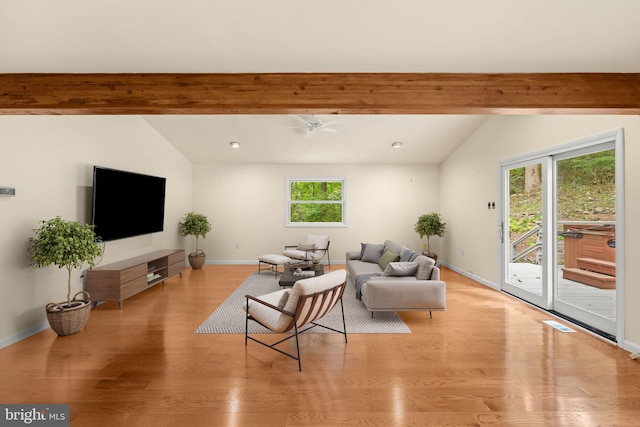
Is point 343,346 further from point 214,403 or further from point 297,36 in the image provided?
point 297,36

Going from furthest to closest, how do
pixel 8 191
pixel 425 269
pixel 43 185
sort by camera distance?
pixel 425 269 < pixel 43 185 < pixel 8 191

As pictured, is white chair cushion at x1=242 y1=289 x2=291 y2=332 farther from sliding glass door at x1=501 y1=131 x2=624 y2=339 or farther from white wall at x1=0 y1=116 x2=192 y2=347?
sliding glass door at x1=501 y1=131 x2=624 y2=339

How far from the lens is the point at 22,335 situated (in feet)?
10.3

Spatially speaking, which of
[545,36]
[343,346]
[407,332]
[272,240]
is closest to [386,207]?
[272,240]

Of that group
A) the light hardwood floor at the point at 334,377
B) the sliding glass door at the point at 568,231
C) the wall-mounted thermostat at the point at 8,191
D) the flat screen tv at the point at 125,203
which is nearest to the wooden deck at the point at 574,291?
the sliding glass door at the point at 568,231

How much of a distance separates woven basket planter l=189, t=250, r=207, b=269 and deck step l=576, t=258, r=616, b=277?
6.65 m

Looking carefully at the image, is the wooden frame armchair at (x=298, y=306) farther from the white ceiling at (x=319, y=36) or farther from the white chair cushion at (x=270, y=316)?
the white ceiling at (x=319, y=36)

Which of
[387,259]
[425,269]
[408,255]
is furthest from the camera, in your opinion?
[387,259]

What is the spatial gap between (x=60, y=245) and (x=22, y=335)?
1078mm

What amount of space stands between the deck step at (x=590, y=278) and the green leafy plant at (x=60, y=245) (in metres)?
5.70

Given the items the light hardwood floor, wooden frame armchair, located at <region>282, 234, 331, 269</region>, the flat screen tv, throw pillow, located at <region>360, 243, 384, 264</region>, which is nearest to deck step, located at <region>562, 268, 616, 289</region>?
the light hardwood floor

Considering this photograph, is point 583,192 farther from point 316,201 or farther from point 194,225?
point 194,225

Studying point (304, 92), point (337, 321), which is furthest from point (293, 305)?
point (304, 92)

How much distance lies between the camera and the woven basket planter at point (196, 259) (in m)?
6.68
